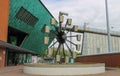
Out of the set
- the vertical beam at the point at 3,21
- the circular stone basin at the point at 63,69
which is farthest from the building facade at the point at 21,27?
the circular stone basin at the point at 63,69

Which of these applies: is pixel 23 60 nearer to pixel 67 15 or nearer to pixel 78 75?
pixel 67 15

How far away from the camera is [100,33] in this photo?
63875 mm

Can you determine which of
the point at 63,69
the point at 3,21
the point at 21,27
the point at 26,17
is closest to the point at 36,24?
the point at 26,17

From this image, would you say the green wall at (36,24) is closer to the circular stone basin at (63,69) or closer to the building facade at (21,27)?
the building facade at (21,27)

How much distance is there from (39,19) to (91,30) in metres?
24.2

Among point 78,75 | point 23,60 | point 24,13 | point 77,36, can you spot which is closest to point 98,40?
point 23,60

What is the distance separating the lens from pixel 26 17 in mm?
36250

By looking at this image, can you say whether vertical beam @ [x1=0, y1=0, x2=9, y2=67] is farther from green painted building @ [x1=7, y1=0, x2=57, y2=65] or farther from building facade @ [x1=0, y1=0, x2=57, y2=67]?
green painted building @ [x1=7, y1=0, x2=57, y2=65]

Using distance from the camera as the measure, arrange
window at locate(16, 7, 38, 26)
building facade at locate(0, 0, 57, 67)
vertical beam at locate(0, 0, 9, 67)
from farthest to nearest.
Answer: window at locate(16, 7, 38, 26), building facade at locate(0, 0, 57, 67), vertical beam at locate(0, 0, 9, 67)

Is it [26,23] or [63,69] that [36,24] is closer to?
[26,23]

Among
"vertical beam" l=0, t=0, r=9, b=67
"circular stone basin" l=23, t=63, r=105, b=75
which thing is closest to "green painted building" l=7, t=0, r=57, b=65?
"vertical beam" l=0, t=0, r=9, b=67

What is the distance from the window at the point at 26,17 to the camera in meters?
33.4

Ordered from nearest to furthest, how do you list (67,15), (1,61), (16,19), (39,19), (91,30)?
(67,15)
(1,61)
(16,19)
(39,19)
(91,30)

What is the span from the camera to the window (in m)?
33.4
